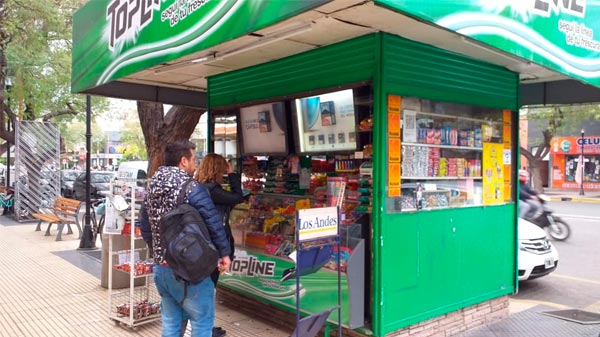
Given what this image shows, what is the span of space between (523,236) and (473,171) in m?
2.50

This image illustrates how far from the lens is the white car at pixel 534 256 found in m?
6.68

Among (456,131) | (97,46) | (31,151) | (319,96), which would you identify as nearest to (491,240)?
(456,131)

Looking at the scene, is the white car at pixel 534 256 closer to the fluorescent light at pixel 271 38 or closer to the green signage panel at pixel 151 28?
the fluorescent light at pixel 271 38

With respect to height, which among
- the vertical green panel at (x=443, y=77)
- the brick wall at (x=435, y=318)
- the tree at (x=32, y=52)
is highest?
the tree at (x=32, y=52)

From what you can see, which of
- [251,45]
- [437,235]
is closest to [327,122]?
[251,45]

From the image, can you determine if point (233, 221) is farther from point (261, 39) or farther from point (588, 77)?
point (588, 77)

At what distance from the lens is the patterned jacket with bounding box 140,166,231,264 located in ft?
11.1

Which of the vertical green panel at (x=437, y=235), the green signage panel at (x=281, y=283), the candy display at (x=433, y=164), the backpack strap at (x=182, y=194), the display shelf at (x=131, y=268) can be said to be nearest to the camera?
the backpack strap at (x=182, y=194)

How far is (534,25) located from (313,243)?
7.76 ft

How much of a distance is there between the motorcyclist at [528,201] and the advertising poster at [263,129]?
556 centimetres

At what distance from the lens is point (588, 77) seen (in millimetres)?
4148

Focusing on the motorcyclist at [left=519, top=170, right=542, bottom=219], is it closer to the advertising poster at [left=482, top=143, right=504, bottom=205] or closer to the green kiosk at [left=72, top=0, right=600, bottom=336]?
the green kiosk at [left=72, top=0, right=600, bottom=336]

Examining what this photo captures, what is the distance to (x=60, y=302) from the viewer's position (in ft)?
20.1

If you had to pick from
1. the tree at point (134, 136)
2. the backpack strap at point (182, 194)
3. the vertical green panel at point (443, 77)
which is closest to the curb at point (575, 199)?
the vertical green panel at point (443, 77)
